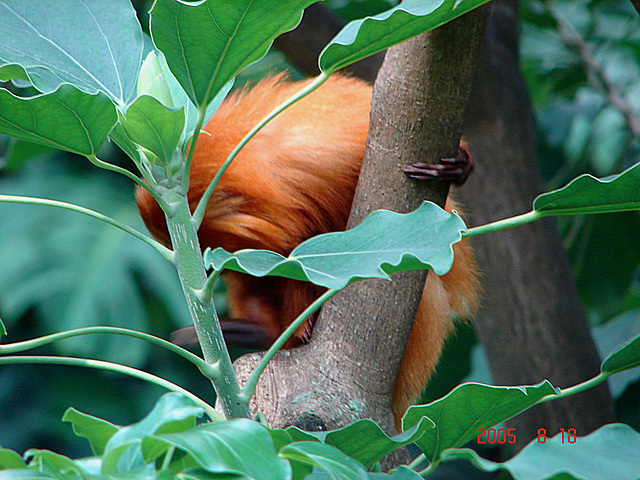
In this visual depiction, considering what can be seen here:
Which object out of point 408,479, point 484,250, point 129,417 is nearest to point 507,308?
point 484,250

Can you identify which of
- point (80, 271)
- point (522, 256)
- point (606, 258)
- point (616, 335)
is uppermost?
point (80, 271)

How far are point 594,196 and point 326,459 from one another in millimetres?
343

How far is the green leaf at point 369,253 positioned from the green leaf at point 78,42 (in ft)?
0.79

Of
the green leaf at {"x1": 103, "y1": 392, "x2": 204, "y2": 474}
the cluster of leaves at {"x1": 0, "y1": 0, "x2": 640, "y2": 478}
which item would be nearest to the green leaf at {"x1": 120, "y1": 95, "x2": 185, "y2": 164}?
the cluster of leaves at {"x1": 0, "y1": 0, "x2": 640, "y2": 478}

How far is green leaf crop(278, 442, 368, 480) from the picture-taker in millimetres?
482

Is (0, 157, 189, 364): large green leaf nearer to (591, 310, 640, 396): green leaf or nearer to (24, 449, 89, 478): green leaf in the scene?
(591, 310, 640, 396): green leaf

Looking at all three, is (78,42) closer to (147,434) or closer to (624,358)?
(147,434)

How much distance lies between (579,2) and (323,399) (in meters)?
2.40

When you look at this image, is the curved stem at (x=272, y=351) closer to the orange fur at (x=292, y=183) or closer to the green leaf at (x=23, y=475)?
the green leaf at (x=23, y=475)

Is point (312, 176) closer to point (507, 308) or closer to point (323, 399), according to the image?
point (323, 399)

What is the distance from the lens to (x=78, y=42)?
0.63 metres

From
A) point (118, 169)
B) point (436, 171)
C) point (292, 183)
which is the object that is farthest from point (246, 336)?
point (118, 169)

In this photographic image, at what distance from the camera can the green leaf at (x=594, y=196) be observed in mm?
557

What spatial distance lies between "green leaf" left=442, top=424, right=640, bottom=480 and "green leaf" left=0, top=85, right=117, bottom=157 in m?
0.42
